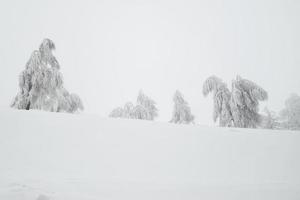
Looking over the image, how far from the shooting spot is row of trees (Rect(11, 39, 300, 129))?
15906 mm

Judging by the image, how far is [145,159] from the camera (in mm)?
7770

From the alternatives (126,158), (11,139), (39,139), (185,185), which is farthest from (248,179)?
(11,139)

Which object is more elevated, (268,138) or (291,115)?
(291,115)

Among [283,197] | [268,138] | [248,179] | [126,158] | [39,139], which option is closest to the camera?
[283,197]

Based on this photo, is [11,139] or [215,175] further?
[11,139]

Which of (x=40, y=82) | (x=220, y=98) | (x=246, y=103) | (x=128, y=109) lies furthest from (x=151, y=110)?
(x=40, y=82)

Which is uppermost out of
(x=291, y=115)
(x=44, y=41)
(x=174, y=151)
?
(x=44, y=41)

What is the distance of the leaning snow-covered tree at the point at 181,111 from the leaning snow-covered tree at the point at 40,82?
14.9 meters

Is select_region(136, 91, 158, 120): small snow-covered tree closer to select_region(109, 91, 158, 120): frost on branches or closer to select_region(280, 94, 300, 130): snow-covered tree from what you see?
select_region(109, 91, 158, 120): frost on branches

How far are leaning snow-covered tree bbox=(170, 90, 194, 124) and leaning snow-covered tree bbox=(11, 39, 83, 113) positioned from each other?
14.9 m

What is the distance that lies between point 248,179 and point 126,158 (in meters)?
3.46

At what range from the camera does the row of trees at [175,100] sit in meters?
15.9

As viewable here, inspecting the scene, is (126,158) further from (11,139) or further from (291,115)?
(291,115)

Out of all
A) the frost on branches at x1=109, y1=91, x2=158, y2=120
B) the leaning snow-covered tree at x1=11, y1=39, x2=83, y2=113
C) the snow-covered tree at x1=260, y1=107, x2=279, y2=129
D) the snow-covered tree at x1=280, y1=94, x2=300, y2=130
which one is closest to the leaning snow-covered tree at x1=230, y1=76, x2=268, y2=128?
the snow-covered tree at x1=260, y1=107, x2=279, y2=129
